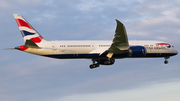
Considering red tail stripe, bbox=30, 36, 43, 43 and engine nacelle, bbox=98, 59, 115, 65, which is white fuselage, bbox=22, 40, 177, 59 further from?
engine nacelle, bbox=98, 59, 115, 65

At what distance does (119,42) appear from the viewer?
146 ft

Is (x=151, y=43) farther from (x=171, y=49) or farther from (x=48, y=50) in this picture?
(x=48, y=50)

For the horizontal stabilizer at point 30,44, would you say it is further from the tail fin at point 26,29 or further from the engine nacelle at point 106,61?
the engine nacelle at point 106,61

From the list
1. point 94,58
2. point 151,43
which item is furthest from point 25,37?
point 151,43

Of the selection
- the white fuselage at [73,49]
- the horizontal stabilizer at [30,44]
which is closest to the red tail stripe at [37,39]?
the white fuselage at [73,49]

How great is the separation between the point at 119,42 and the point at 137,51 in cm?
452

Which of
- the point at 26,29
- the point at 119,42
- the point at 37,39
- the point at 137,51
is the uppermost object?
the point at 26,29

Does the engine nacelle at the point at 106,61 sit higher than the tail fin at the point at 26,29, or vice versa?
the tail fin at the point at 26,29

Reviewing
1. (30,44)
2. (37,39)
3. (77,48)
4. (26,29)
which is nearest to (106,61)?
(77,48)

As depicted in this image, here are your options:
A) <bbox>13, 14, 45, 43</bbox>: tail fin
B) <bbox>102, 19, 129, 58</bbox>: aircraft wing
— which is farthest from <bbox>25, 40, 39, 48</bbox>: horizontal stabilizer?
<bbox>102, 19, 129, 58</bbox>: aircraft wing

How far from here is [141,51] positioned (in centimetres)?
4775

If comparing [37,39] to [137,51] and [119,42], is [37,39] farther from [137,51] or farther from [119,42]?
[137,51]

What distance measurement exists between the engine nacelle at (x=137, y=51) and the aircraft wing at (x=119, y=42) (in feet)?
4.19

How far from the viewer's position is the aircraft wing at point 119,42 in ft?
135
